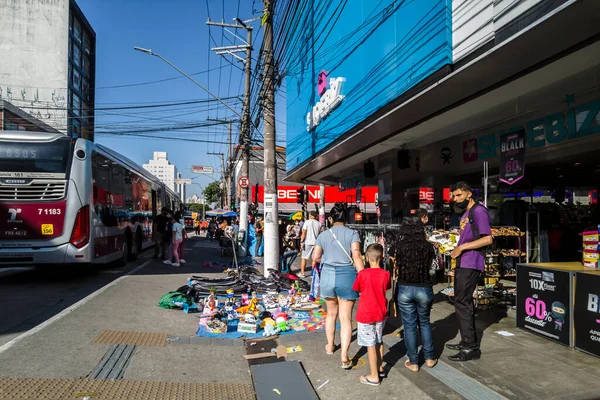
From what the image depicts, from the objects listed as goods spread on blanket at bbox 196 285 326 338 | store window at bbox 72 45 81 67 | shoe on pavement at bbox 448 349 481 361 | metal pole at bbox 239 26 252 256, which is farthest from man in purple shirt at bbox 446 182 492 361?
store window at bbox 72 45 81 67

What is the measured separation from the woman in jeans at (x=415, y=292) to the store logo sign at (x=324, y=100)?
275 inches

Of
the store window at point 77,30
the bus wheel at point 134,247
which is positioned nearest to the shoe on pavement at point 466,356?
the bus wheel at point 134,247

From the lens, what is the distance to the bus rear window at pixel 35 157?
27.3ft

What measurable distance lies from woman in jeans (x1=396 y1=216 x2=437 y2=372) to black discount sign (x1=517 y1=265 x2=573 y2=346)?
1.73m

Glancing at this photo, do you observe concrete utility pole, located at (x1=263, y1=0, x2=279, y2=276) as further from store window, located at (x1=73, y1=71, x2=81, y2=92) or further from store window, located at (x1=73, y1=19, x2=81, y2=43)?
store window, located at (x1=73, y1=19, x2=81, y2=43)

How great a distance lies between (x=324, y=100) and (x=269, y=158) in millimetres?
2983

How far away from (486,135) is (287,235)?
30.2 feet

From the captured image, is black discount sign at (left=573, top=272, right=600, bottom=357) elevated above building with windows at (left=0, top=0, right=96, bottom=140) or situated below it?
below

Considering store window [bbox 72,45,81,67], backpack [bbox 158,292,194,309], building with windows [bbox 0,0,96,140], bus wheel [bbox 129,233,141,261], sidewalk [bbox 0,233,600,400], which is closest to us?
sidewalk [bbox 0,233,600,400]

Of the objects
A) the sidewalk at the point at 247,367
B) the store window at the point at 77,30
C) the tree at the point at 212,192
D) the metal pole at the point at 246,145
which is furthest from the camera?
the tree at the point at 212,192

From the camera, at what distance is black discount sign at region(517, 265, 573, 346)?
15.6ft

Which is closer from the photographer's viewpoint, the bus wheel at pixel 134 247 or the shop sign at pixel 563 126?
the shop sign at pixel 563 126

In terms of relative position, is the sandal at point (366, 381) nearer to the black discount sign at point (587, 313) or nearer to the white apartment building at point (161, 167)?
the black discount sign at point (587, 313)

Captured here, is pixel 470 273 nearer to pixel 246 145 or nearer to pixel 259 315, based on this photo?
pixel 259 315
